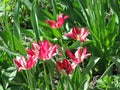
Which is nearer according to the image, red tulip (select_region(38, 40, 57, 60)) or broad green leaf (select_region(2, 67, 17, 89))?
red tulip (select_region(38, 40, 57, 60))

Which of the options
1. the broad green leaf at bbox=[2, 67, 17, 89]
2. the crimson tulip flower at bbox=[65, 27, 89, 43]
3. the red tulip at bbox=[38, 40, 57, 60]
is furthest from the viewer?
the broad green leaf at bbox=[2, 67, 17, 89]

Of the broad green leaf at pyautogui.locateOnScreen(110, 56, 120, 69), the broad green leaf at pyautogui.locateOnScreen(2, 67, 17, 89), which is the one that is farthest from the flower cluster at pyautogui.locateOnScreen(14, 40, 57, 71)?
the broad green leaf at pyautogui.locateOnScreen(110, 56, 120, 69)

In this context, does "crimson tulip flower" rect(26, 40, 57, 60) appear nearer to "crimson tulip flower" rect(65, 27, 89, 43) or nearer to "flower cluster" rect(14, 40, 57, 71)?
"flower cluster" rect(14, 40, 57, 71)

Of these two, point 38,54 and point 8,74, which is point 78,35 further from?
point 8,74

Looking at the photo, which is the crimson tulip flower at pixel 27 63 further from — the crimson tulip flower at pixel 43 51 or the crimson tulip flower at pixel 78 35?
the crimson tulip flower at pixel 78 35

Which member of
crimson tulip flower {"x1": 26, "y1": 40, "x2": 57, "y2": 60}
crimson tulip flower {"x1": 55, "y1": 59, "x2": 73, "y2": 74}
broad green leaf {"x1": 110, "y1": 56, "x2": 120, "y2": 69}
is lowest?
broad green leaf {"x1": 110, "y1": 56, "x2": 120, "y2": 69}

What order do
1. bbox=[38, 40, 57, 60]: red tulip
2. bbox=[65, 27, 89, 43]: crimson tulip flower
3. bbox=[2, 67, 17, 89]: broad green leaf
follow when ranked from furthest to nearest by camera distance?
bbox=[2, 67, 17, 89]: broad green leaf, bbox=[65, 27, 89, 43]: crimson tulip flower, bbox=[38, 40, 57, 60]: red tulip

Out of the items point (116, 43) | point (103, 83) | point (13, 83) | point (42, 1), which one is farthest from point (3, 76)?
point (42, 1)

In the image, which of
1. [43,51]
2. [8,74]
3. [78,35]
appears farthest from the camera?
[8,74]

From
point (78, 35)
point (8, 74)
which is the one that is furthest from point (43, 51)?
point (8, 74)

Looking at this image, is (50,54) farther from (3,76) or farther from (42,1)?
(42,1)

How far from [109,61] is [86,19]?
1.02 feet

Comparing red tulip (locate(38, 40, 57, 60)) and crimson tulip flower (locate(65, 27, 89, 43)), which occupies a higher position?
red tulip (locate(38, 40, 57, 60))

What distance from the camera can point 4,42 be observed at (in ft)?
6.83
